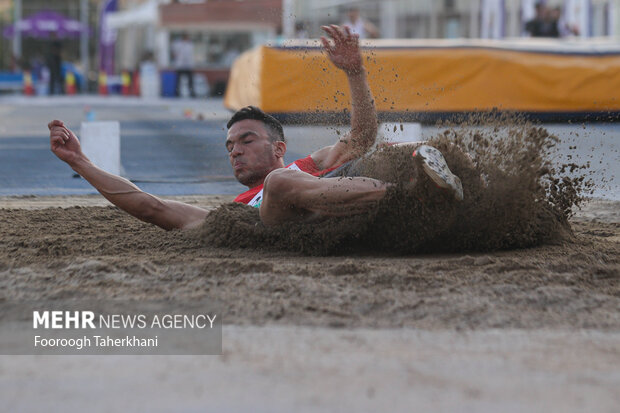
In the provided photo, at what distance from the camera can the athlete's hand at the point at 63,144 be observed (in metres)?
4.18

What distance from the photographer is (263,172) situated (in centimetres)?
422

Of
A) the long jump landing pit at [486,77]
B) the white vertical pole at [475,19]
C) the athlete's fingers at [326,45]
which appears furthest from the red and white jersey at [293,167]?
the white vertical pole at [475,19]

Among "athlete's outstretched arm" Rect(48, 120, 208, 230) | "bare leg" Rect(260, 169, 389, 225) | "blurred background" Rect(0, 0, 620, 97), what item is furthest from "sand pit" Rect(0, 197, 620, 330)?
"blurred background" Rect(0, 0, 620, 97)

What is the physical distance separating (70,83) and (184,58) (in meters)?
6.22

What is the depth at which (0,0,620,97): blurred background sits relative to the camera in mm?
18391

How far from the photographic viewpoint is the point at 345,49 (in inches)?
161

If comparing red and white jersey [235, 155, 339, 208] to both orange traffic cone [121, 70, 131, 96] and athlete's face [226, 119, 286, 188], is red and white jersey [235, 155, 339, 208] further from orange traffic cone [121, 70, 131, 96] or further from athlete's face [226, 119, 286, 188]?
orange traffic cone [121, 70, 131, 96]

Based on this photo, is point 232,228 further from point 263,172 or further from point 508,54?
point 508,54

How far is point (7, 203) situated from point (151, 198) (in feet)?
6.88

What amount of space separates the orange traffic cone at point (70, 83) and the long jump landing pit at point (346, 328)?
2808cm

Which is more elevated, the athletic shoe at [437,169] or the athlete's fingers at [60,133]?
the athlete's fingers at [60,133]

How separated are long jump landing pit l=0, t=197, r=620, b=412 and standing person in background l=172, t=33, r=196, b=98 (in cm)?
2325

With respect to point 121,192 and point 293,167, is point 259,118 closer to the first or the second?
point 293,167

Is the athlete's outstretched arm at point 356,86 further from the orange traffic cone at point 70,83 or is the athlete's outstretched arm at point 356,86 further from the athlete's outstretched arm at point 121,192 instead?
the orange traffic cone at point 70,83
